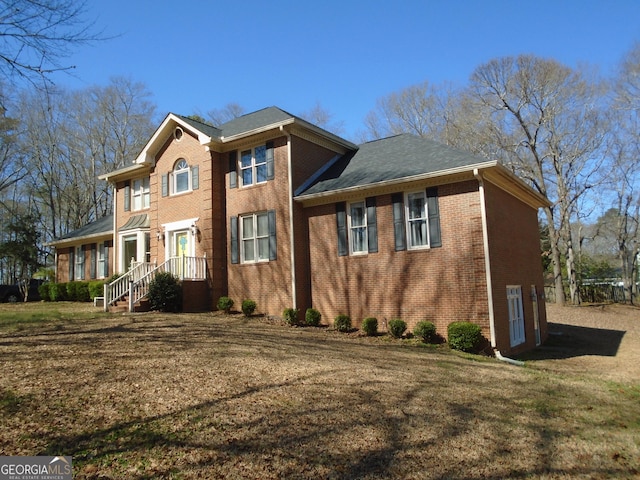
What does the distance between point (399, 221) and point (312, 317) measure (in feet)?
13.4

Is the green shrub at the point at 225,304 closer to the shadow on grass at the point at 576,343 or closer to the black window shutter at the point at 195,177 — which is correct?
the black window shutter at the point at 195,177

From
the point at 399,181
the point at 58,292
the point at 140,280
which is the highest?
the point at 399,181

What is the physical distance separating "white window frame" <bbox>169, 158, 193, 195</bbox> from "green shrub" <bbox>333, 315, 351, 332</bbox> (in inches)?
314

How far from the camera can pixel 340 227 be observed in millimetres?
15125

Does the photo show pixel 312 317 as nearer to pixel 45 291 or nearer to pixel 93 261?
pixel 93 261

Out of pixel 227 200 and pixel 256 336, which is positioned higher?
pixel 227 200

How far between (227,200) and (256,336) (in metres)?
7.89

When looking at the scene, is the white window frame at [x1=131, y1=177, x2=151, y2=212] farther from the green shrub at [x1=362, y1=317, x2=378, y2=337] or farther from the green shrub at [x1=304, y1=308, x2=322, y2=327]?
the green shrub at [x1=362, y1=317, x2=378, y2=337]

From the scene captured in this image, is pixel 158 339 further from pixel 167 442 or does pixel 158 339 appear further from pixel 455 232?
pixel 455 232

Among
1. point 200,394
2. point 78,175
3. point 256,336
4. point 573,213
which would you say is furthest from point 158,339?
point 78,175

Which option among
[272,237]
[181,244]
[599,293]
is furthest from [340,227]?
[599,293]

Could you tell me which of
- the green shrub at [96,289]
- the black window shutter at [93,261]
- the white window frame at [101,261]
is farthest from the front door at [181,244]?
the black window shutter at [93,261]

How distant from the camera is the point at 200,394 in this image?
235 inches

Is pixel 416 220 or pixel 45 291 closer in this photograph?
pixel 416 220
